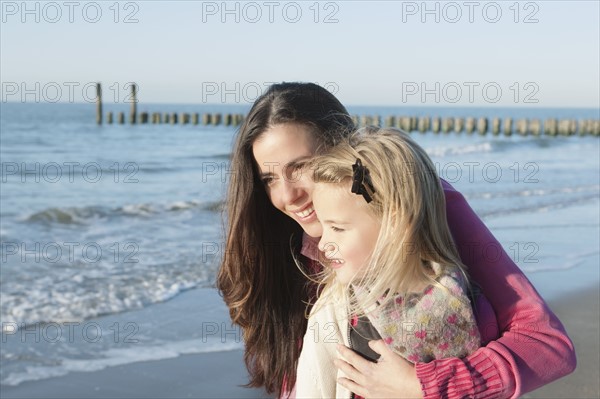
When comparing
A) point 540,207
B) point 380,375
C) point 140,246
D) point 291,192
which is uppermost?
point 291,192

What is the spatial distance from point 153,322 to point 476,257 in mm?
3701

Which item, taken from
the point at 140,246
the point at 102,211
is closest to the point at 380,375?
the point at 140,246

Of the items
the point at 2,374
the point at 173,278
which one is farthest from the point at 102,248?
the point at 2,374

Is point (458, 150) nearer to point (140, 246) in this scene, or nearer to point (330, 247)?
point (140, 246)

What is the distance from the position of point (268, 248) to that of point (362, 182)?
80cm

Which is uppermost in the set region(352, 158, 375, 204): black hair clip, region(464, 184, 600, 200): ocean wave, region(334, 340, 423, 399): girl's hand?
region(352, 158, 375, 204): black hair clip

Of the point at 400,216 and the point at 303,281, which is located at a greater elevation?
the point at 400,216

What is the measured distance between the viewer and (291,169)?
8.98 feet

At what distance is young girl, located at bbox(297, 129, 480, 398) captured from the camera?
2223mm

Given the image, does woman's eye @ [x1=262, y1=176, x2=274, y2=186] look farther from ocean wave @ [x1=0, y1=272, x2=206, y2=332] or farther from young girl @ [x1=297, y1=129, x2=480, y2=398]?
ocean wave @ [x1=0, y1=272, x2=206, y2=332]

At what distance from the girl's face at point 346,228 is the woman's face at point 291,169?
32 cm

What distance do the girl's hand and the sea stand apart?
92 cm

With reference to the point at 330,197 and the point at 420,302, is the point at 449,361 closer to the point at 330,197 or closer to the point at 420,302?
the point at 420,302

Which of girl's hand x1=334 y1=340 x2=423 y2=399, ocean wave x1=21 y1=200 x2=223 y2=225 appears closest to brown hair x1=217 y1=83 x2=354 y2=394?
girl's hand x1=334 y1=340 x2=423 y2=399
